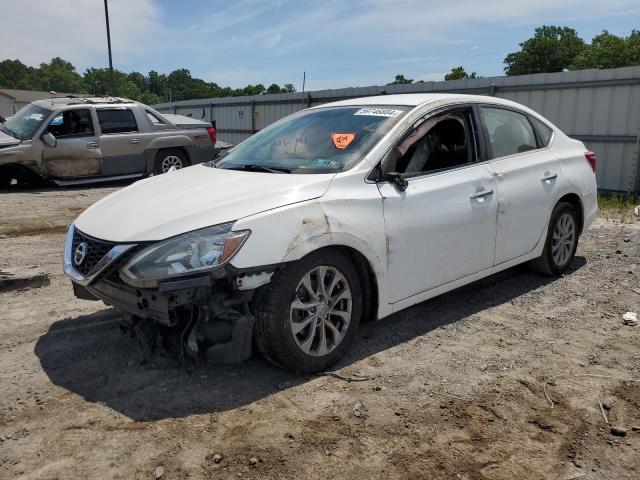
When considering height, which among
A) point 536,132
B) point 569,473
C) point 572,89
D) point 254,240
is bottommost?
point 569,473

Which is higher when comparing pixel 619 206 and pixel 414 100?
pixel 414 100

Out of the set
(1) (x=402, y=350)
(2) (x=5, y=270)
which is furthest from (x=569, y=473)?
(2) (x=5, y=270)

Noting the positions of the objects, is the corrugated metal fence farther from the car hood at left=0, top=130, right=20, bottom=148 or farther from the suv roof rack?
the car hood at left=0, top=130, right=20, bottom=148

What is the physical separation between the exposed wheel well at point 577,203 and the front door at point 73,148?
28.8 ft

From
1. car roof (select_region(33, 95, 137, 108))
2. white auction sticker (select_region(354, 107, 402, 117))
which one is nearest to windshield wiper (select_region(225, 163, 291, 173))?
white auction sticker (select_region(354, 107, 402, 117))

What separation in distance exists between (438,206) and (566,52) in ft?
296

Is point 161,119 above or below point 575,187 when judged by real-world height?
above

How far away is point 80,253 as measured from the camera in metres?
3.39

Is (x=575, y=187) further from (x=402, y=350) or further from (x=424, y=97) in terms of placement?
(x=402, y=350)

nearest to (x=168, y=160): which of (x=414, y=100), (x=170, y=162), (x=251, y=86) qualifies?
(x=170, y=162)

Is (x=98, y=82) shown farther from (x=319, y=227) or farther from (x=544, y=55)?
(x=319, y=227)

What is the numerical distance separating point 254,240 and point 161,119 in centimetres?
993

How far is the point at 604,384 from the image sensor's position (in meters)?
3.36

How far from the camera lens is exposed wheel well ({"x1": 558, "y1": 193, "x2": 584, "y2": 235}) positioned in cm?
525
